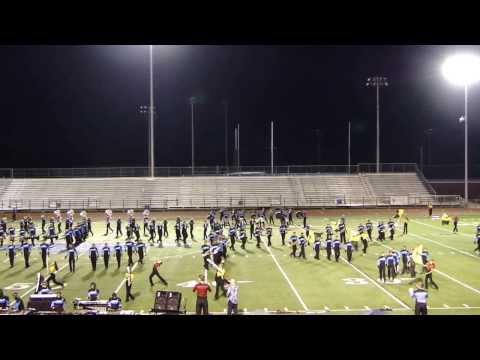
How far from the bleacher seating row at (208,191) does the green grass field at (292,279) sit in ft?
41.8

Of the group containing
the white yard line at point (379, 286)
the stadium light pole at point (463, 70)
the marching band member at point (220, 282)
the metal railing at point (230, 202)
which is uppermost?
the stadium light pole at point (463, 70)

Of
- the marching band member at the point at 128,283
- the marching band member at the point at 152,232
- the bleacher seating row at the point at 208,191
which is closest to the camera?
the marching band member at the point at 128,283

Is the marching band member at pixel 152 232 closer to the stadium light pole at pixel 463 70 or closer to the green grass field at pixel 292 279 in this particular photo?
the green grass field at pixel 292 279

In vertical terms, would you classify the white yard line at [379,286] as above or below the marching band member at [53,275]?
below

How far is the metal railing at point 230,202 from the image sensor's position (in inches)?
1238

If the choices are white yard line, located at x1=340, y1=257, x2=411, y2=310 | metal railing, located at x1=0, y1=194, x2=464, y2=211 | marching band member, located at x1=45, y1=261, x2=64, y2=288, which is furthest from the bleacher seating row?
marching band member, located at x1=45, y1=261, x2=64, y2=288

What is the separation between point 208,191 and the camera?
1315 inches

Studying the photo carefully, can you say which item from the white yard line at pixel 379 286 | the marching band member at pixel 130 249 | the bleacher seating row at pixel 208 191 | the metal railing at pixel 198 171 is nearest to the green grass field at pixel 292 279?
the white yard line at pixel 379 286

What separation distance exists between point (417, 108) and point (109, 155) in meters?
20.7

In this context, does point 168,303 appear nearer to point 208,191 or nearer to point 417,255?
point 417,255

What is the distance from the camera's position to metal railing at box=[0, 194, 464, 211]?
31438mm

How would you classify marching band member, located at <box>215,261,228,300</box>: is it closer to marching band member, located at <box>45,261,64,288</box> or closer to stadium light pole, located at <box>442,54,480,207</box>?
marching band member, located at <box>45,261,64,288</box>

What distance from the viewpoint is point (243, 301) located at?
11.6 m

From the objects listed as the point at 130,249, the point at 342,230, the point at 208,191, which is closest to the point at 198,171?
the point at 208,191
